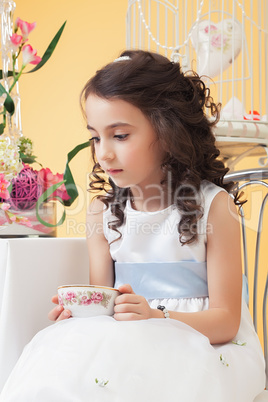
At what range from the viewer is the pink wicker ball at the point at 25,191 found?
115cm

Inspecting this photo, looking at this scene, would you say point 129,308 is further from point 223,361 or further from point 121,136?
point 121,136

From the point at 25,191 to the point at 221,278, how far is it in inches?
17.2

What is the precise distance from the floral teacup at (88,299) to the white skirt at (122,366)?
3 centimetres

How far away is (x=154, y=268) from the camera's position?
1.15 metres

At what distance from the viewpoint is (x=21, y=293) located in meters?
1.00

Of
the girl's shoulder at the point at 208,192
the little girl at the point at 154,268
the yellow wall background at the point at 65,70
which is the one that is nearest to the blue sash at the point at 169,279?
the little girl at the point at 154,268

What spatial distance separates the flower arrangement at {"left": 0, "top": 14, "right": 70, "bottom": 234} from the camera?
1.12 meters

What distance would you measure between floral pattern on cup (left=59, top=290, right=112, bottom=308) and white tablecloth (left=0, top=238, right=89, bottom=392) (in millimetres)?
122

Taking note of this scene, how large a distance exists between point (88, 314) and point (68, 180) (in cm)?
39

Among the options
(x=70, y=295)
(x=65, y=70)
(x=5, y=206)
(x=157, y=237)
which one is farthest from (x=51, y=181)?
(x=65, y=70)

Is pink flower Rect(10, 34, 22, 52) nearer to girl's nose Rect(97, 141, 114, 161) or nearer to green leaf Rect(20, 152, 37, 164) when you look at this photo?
green leaf Rect(20, 152, 37, 164)

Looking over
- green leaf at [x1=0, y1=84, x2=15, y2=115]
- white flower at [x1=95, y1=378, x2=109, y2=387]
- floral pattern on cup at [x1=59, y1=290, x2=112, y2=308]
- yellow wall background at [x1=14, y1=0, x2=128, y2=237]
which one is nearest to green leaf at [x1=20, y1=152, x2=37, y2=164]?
green leaf at [x1=0, y1=84, x2=15, y2=115]

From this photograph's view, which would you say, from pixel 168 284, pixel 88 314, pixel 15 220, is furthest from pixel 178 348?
pixel 15 220

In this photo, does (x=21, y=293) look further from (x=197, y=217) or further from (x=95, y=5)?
(x=95, y=5)
